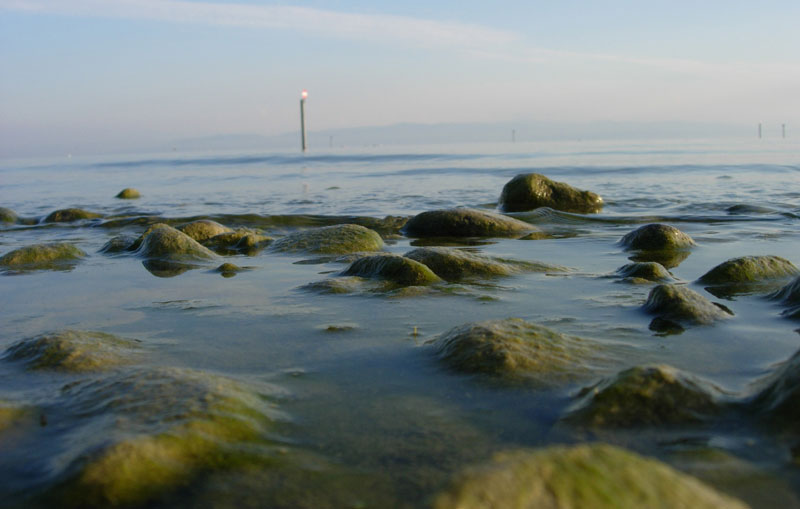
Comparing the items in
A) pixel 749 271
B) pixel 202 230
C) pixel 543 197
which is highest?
pixel 543 197

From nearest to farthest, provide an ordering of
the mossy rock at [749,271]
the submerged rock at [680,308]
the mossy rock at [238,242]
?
the submerged rock at [680,308]
the mossy rock at [749,271]
the mossy rock at [238,242]

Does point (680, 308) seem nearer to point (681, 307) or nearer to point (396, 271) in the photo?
point (681, 307)

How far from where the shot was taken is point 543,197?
36.6 ft

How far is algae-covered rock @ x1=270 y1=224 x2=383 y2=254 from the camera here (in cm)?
657

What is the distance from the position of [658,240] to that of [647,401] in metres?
4.44

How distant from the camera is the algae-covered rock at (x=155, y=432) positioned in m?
1.95

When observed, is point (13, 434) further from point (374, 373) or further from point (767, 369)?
point (767, 369)

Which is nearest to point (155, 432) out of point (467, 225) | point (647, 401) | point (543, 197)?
point (647, 401)

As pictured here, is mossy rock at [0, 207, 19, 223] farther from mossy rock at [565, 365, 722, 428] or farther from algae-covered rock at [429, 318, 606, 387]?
mossy rock at [565, 365, 722, 428]

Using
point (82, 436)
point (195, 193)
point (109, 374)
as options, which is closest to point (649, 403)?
point (82, 436)

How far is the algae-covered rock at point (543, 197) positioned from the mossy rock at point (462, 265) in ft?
18.9

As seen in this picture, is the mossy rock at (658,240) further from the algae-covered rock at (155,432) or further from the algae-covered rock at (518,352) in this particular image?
the algae-covered rock at (155,432)

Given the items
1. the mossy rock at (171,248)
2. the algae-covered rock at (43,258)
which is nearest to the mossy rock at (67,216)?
the algae-covered rock at (43,258)

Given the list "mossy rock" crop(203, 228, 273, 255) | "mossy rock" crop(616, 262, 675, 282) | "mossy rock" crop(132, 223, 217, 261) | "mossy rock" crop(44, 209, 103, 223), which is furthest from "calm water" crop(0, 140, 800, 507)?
"mossy rock" crop(44, 209, 103, 223)
